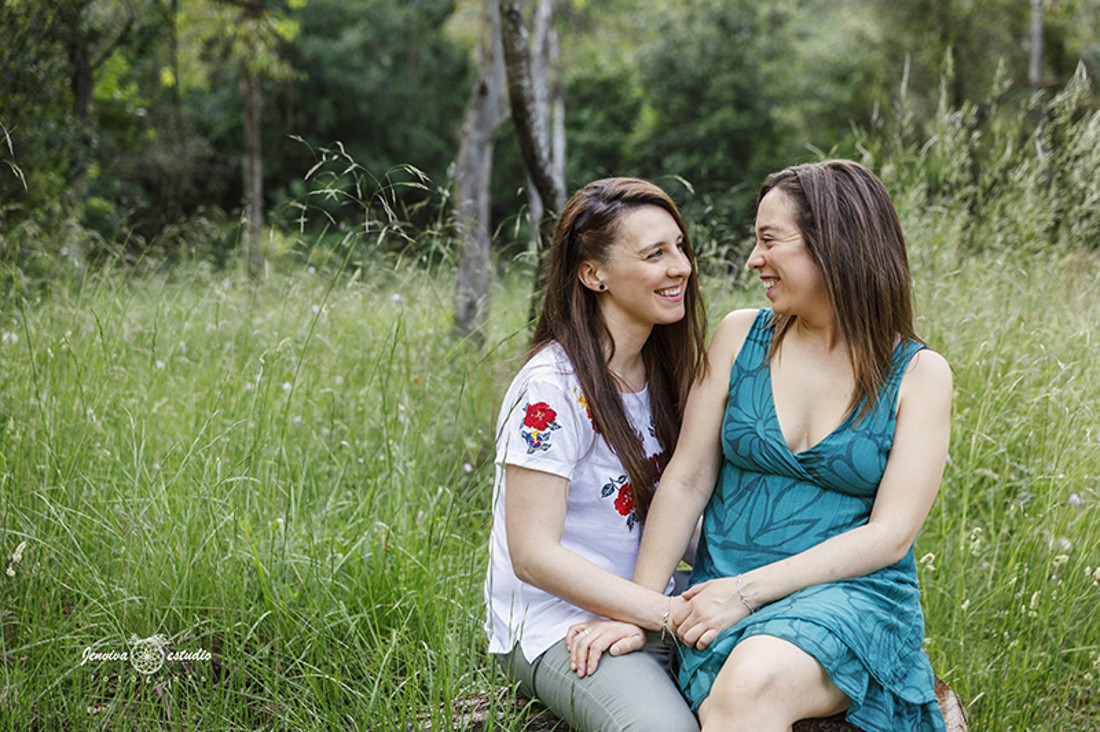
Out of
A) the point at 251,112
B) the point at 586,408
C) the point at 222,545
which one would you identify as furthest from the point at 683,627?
the point at 251,112

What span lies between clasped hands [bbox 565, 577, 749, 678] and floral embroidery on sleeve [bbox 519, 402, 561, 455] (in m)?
0.38

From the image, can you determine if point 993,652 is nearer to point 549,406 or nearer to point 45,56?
point 549,406

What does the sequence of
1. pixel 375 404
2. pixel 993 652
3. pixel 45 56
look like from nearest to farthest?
pixel 993 652 < pixel 375 404 < pixel 45 56

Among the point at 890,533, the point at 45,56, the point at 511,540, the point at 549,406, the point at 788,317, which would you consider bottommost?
the point at 511,540

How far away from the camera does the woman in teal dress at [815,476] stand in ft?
5.24

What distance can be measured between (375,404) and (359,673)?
124 cm

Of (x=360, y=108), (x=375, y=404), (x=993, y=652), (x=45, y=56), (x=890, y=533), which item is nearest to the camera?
(x=890, y=533)

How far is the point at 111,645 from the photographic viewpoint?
197 cm


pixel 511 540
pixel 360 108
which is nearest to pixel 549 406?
pixel 511 540

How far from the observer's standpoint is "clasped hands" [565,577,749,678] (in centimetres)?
167

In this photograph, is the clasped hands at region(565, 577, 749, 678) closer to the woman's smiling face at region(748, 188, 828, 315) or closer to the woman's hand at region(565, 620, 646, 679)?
the woman's hand at region(565, 620, 646, 679)

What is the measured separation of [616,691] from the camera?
163 cm

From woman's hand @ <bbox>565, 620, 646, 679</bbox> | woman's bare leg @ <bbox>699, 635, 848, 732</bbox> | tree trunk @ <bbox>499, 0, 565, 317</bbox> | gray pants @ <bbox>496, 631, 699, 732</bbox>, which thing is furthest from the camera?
tree trunk @ <bbox>499, 0, 565, 317</bbox>

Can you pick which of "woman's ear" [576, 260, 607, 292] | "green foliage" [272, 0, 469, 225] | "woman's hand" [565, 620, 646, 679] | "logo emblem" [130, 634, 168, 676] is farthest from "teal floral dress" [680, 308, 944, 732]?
"green foliage" [272, 0, 469, 225]
